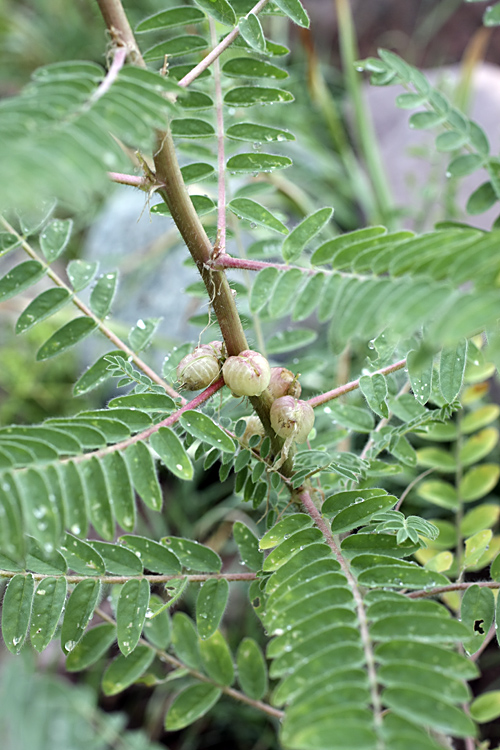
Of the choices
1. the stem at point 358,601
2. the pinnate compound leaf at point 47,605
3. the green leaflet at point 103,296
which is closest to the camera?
the stem at point 358,601

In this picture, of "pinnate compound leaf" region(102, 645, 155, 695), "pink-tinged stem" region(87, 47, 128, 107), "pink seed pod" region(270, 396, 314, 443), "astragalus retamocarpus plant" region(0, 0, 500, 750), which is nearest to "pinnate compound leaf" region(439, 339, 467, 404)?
"astragalus retamocarpus plant" region(0, 0, 500, 750)

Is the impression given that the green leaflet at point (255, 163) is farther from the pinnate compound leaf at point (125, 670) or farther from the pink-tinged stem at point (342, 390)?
the pinnate compound leaf at point (125, 670)

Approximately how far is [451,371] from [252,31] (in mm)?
351

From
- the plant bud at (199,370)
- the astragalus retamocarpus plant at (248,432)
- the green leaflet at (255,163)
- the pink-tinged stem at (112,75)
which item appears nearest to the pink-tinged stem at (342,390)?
the astragalus retamocarpus plant at (248,432)

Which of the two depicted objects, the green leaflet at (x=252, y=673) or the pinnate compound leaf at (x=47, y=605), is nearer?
the pinnate compound leaf at (x=47, y=605)

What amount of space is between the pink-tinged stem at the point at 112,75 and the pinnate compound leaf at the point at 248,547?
0.46 meters

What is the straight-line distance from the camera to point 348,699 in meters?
0.38

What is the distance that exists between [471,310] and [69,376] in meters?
2.26

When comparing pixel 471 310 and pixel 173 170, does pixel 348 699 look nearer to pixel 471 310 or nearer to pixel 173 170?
pixel 471 310

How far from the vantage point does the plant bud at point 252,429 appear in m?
0.67

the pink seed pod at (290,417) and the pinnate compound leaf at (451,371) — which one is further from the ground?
the pinnate compound leaf at (451,371)

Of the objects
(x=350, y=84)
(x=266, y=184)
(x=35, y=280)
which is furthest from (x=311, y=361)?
(x=350, y=84)

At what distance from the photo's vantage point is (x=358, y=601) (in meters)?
0.48

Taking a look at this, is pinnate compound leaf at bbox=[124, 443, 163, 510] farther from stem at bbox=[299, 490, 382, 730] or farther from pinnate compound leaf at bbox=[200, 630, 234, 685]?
pinnate compound leaf at bbox=[200, 630, 234, 685]
